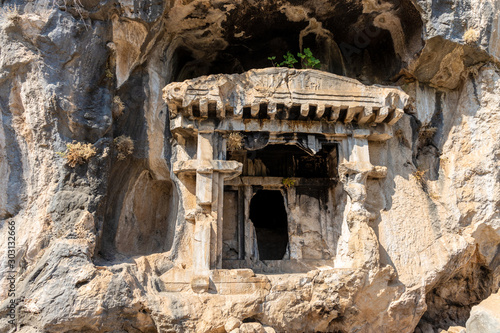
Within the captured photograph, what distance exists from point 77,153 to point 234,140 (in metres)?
2.49

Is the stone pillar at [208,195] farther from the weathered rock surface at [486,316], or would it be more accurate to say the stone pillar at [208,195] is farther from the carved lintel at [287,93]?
the weathered rock surface at [486,316]

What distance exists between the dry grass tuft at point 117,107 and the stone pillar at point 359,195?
3.90 meters

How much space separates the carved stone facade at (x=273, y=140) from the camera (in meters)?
6.55

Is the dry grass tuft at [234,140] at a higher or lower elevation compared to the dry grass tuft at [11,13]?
lower

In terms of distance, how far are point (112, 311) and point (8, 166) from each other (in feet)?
8.90

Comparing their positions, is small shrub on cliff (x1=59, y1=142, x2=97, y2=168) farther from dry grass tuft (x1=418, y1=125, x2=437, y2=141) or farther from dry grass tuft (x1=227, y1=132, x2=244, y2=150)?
dry grass tuft (x1=418, y1=125, x2=437, y2=141)

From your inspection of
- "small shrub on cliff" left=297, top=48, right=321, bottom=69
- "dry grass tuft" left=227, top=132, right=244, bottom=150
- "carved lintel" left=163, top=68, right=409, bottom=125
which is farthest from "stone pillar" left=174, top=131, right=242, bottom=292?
"small shrub on cliff" left=297, top=48, right=321, bottom=69

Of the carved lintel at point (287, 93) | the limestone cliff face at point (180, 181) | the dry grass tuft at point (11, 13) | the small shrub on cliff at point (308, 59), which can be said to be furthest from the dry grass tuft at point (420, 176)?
the dry grass tuft at point (11, 13)

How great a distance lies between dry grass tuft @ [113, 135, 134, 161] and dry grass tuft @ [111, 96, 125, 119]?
1.26ft

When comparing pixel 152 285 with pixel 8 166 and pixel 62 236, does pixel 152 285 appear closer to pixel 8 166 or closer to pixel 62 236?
pixel 62 236

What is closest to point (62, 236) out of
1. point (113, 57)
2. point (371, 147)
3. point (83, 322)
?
point (83, 322)

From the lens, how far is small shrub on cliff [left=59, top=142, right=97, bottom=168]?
6242mm

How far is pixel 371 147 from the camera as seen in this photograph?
756 centimetres

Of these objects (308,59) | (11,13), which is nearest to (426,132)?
(308,59)
